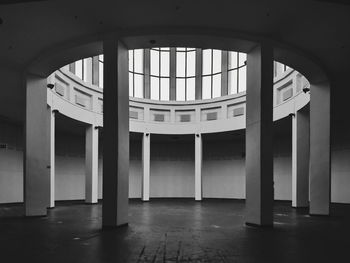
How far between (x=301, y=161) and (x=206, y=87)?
15.0 m

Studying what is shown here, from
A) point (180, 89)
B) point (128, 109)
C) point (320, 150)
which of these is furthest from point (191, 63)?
point (128, 109)

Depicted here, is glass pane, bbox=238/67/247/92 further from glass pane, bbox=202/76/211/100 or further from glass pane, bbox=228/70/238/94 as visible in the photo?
glass pane, bbox=202/76/211/100

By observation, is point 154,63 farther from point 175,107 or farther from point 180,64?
point 175,107

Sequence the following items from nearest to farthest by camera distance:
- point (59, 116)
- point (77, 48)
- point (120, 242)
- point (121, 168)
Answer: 1. point (120, 242)
2. point (121, 168)
3. point (77, 48)
4. point (59, 116)

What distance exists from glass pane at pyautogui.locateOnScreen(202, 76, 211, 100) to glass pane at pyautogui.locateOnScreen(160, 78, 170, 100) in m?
3.59

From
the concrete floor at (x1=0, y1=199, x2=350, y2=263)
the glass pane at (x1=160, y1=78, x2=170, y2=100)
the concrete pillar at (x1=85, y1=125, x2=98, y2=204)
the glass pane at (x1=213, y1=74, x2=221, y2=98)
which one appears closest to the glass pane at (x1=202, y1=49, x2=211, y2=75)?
the glass pane at (x1=213, y1=74, x2=221, y2=98)

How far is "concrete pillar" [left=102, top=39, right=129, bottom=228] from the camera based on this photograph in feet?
39.2

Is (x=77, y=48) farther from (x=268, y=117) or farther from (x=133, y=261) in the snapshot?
(x=133, y=261)

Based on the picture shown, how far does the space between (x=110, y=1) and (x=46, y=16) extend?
2400 millimetres

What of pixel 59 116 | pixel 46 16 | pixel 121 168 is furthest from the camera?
pixel 59 116

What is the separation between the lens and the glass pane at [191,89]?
1364 inches

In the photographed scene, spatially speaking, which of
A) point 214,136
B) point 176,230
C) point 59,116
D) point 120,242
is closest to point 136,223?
point 176,230

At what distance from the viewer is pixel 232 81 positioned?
108ft

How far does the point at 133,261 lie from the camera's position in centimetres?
727
